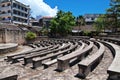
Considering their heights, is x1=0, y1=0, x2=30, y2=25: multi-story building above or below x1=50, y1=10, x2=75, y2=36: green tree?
above

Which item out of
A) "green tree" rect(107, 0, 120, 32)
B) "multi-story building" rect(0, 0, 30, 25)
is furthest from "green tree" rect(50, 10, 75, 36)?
"multi-story building" rect(0, 0, 30, 25)

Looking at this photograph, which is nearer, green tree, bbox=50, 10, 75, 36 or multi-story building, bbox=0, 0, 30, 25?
green tree, bbox=50, 10, 75, 36

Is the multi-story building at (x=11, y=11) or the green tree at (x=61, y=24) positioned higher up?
the multi-story building at (x=11, y=11)

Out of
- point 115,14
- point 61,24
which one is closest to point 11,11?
point 61,24

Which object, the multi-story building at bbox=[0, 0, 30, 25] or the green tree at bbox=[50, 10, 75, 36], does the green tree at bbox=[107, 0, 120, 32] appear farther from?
the multi-story building at bbox=[0, 0, 30, 25]

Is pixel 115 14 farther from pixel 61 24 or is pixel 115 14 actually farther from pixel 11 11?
pixel 11 11

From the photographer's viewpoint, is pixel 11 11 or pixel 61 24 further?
pixel 11 11

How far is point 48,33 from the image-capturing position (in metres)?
35.3

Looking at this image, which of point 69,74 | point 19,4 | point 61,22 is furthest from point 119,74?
point 19,4

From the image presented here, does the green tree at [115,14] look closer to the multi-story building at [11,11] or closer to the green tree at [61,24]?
the green tree at [61,24]

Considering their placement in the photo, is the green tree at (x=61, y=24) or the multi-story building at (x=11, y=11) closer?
the green tree at (x=61, y=24)

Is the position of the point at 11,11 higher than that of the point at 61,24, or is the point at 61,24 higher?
the point at 11,11

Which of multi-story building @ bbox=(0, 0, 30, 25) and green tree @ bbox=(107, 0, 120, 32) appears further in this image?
multi-story building @ bbox=(0, 0, 30, 25)

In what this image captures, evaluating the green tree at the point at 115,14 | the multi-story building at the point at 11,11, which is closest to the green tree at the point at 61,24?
the green tree at the point at 115,14
